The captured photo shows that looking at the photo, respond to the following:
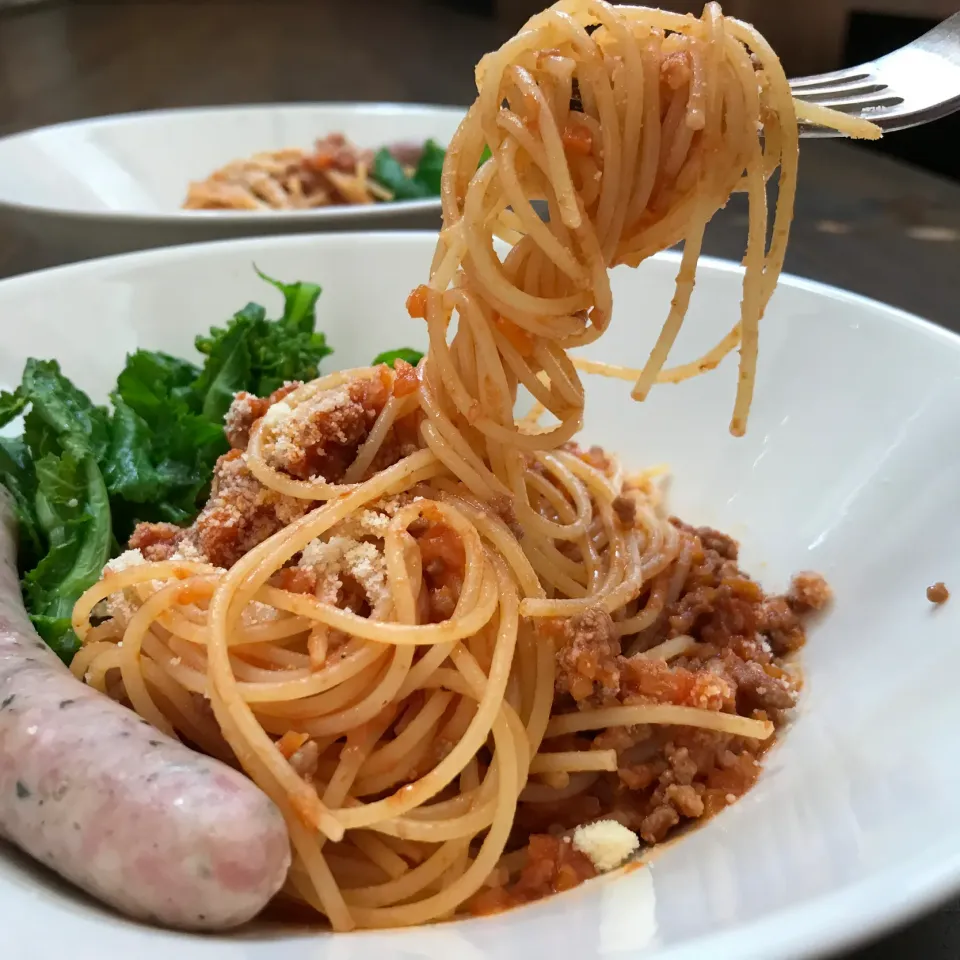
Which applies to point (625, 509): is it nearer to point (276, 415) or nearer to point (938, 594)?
point (938, 594)

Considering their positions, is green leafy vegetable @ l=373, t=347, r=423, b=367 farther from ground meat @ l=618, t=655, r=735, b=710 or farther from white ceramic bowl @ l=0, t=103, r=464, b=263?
ground meat @ l=618, t=655, r=735, b=710

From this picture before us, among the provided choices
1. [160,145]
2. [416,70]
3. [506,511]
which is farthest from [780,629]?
[416,70]

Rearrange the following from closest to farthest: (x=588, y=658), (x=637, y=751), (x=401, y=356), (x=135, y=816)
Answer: (x=135, y=816), (x=588, y=658), (x=637, y=751), (x=401, y=356)

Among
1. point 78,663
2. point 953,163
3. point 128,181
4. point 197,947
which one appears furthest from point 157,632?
point 953,163

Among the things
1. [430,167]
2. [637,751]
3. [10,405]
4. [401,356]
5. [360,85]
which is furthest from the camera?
[360,85]

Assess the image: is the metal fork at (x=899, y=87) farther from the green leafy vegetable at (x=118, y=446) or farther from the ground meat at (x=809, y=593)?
the green leafy vegetable at (x=118, y=446)

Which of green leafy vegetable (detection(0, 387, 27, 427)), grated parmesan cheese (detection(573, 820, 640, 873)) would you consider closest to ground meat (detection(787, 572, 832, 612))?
grated parmesan cheese (detection(573, 820, 640, 873))
